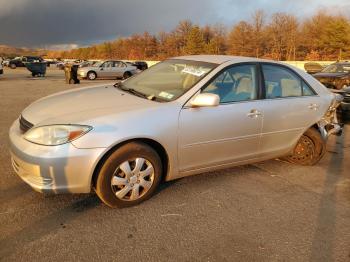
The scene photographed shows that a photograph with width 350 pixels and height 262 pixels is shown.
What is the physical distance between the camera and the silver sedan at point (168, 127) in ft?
10.4

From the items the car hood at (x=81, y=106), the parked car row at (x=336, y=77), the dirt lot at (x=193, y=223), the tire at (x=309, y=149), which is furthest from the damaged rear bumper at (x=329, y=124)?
the parked car row at (x=336, y=77)

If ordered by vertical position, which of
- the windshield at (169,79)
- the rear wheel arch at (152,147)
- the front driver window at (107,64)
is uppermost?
the front driver window at (107,64)

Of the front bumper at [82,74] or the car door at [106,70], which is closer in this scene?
the front bumper at [82,74]

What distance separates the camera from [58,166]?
3086mm

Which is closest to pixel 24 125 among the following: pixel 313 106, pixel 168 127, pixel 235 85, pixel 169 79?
pixel 168 127

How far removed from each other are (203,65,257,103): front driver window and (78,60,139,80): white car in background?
20.3 metres

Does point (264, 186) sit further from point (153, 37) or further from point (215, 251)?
point (153, 37)

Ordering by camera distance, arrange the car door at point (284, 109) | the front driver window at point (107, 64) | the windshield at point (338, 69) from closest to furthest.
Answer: the car door at point (284, 109), the windshield at point (338, 69), the front driver window at point (107, 64)

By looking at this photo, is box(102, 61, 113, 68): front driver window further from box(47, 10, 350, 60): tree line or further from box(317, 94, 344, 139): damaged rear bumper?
box(47, 10, 350, 60): tree line

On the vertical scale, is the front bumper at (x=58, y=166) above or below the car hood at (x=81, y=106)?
below

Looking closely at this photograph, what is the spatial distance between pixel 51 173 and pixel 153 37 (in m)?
86.1

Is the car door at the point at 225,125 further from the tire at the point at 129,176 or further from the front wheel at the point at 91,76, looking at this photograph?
the front wheel at the point at 91,76

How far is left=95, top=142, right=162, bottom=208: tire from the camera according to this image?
3279mm

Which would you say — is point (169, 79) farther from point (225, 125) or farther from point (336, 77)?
point (336, 77)
